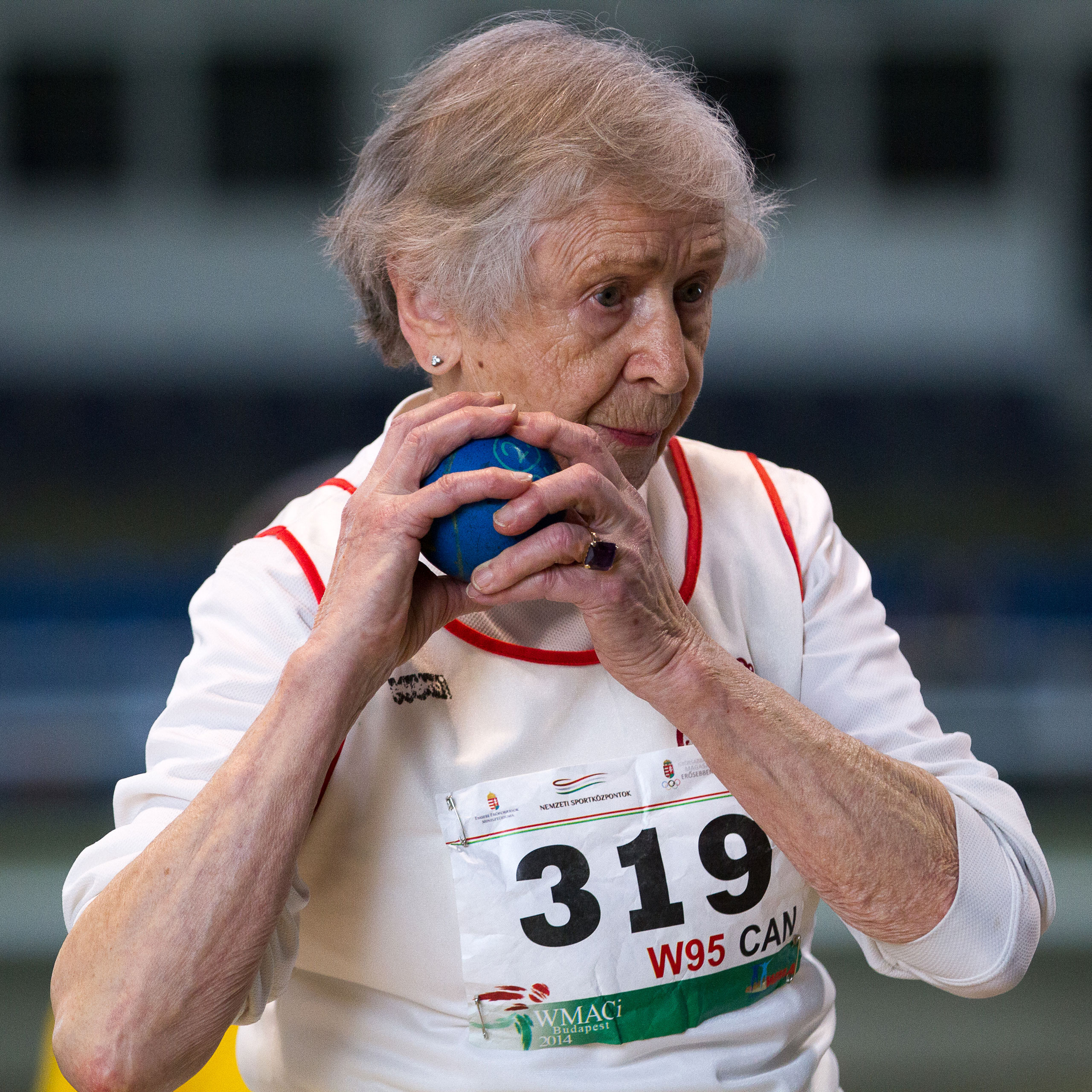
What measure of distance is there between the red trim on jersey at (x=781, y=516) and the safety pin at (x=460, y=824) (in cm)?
45

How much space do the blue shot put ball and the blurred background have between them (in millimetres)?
7451

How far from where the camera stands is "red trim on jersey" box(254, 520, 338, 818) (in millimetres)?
1286

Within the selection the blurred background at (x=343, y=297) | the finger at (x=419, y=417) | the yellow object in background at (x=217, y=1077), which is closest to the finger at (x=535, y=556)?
the finger at (x=419, y=417)

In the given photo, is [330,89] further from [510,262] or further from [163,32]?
[510,262]

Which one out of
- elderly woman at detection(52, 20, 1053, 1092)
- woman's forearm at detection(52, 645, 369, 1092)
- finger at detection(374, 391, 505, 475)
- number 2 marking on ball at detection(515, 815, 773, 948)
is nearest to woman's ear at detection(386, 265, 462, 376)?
elderly woman at detection(52, 20, 1053, 1092)

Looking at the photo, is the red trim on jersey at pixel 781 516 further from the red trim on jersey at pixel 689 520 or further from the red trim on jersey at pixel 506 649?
the red trim on jersey at pixel 506 649

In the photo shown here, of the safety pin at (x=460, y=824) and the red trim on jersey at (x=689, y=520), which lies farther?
the red trim on jersey at (x=689, y=520)

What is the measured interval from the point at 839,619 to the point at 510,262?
0.54 m

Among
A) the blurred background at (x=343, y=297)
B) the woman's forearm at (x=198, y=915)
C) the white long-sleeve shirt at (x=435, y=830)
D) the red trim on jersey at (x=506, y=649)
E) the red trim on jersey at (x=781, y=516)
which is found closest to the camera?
the woman's forearm at (x=198, y=915)

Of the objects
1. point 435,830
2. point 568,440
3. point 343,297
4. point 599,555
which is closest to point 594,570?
point 599,555

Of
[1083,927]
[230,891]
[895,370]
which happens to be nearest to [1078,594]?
[1083,927]

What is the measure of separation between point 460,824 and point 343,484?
39 cm

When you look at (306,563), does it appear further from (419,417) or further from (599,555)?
(599,555)

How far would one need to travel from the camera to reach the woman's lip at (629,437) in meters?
1.32
